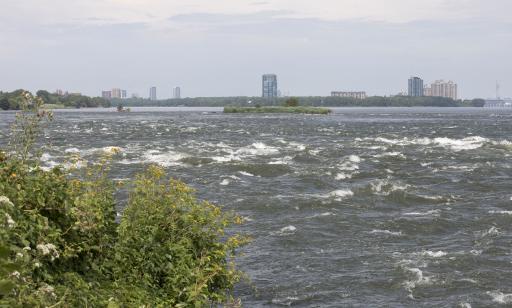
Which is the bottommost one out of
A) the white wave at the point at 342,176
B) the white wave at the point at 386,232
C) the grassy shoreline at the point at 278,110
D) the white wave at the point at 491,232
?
the white wave at the point at 491,232

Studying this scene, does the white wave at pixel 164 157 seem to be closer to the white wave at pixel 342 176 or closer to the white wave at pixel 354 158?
the white wave at pixel 342 176

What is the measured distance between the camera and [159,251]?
10781 millimetres

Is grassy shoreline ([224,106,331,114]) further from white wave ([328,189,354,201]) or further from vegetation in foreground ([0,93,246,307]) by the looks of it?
vegetation in foreground ([0,93,246,307])

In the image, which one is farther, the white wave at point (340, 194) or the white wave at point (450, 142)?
the white wave at point (450, 142)

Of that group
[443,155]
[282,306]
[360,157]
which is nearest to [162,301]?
[282,306]

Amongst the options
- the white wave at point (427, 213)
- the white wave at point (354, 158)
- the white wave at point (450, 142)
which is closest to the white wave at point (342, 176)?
the white wave at point (354, 158)

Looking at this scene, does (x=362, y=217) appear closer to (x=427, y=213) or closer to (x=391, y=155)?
(x=427, y=213)

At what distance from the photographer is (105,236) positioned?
10570 mm

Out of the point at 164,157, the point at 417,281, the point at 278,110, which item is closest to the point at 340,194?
the point at 417,281

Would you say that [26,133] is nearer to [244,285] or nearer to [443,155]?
[244,285]

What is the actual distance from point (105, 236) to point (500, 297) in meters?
10.0

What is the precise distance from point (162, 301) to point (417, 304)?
753cm

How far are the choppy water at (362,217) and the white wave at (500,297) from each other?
0.05 metres

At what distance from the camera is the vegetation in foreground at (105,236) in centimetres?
909
